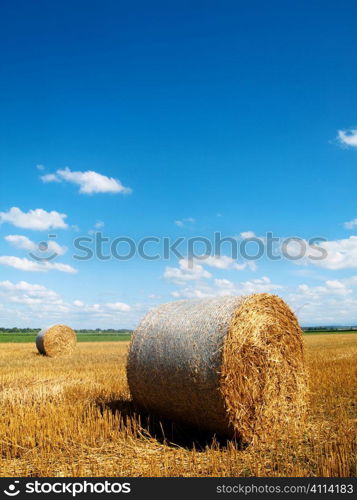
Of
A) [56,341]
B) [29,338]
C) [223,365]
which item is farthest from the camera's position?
[29,338]

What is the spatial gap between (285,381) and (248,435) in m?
1.29

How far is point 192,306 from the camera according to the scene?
7.55m

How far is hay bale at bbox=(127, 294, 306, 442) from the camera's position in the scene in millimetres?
6504

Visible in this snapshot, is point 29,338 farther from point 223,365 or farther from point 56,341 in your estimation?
point 223,365

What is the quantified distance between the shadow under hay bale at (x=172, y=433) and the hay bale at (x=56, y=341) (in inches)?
647

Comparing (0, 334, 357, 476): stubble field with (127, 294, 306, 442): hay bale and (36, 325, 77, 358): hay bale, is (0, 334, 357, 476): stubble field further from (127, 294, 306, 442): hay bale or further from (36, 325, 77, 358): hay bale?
(36, 325, 77, 358): hay bale

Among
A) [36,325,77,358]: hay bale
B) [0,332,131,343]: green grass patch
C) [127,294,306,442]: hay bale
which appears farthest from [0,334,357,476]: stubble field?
[0,332,131,343]: green grass patch

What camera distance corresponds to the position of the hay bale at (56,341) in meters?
23.7

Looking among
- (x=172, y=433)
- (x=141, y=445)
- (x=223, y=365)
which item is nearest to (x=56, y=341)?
(x=172, y=433)

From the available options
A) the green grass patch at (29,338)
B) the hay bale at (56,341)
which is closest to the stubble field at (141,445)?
the hay bale at (56,341)

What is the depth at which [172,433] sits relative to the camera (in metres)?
7.04

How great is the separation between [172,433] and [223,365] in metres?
1.52
